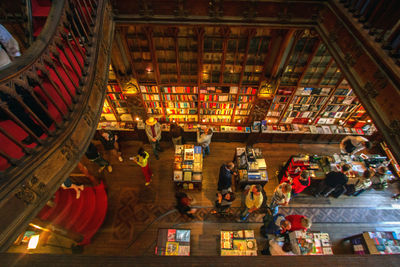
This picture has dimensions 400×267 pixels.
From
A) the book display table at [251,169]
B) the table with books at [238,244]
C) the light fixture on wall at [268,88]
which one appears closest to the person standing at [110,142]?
the book display table at [251,169]

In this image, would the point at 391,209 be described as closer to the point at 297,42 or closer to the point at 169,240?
the point at 297,42

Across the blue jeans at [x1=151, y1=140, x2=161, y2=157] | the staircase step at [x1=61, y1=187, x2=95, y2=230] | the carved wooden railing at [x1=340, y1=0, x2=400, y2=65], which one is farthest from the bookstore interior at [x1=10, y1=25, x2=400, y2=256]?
the staircase step at [x1=61, y1=187, x2=95, y2=230]

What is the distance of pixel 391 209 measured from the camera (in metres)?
6.19

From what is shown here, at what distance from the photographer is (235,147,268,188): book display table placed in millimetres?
5953

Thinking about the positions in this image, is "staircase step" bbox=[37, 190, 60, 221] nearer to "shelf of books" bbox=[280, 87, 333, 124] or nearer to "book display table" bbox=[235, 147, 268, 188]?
"book display table" bbox=[235, 147, 268, 188]

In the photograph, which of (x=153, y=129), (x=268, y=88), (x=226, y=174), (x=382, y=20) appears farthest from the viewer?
(x=268, y=88)

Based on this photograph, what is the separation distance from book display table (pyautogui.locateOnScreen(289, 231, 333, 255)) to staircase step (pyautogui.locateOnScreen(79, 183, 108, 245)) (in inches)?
205

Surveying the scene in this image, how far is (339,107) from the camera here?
24.0 feet

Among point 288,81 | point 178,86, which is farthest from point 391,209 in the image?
point 178,86

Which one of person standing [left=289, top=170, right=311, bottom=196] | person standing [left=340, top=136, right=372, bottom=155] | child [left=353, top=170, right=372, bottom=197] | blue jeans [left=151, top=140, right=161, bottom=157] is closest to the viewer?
person standing [left=289, top=170, right=311, bottom=196]

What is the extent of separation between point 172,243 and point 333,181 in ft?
15.9

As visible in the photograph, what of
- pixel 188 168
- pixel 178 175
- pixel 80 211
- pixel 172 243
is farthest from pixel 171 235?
pixel 80 211

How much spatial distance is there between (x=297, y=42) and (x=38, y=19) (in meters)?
6.46

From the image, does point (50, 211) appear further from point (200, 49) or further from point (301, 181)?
point (301, 181)
